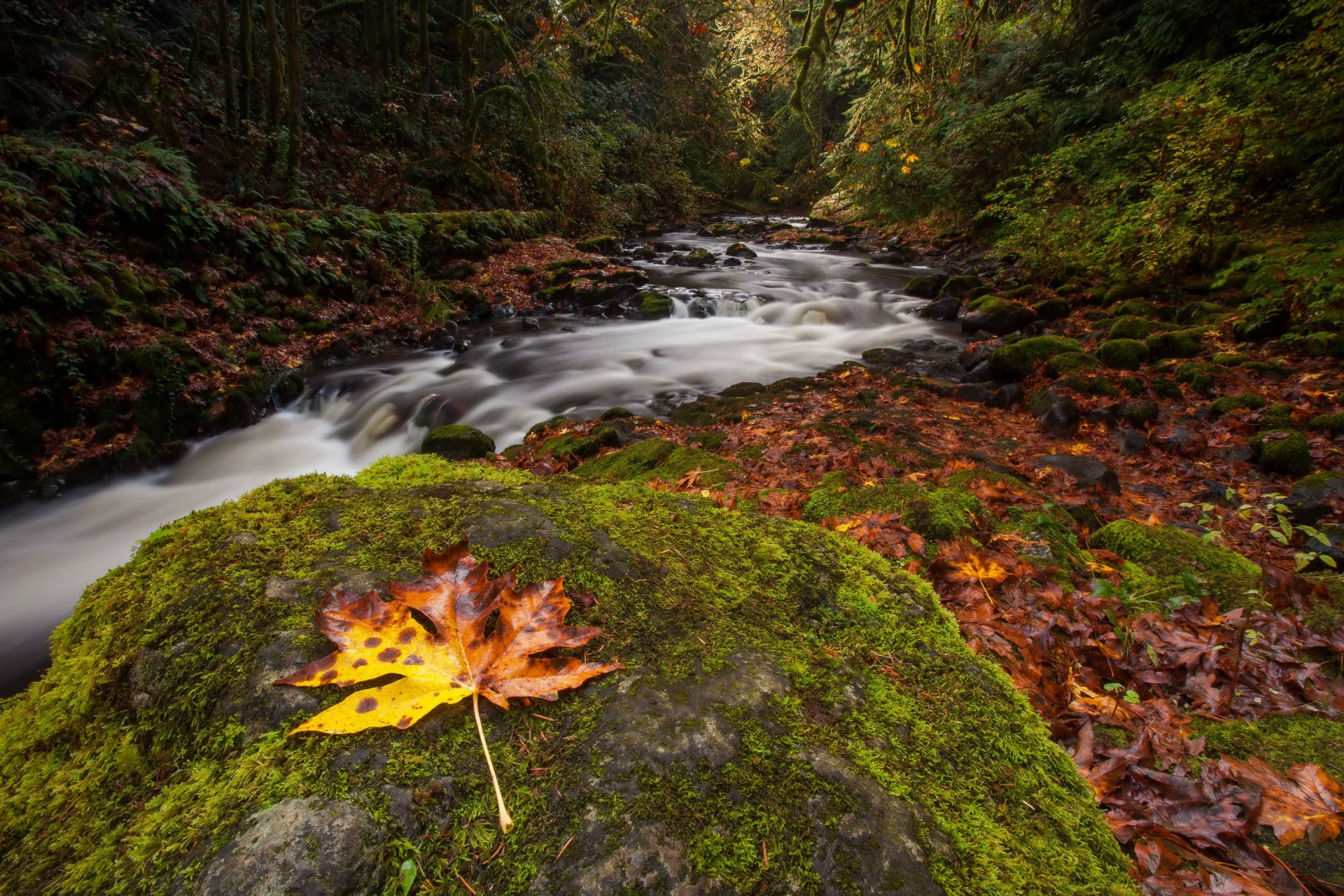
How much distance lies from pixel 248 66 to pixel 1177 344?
57.2ft

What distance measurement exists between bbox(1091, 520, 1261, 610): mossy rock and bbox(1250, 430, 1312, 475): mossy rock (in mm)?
2635

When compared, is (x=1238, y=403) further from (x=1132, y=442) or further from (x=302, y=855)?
(x=302, y=855)

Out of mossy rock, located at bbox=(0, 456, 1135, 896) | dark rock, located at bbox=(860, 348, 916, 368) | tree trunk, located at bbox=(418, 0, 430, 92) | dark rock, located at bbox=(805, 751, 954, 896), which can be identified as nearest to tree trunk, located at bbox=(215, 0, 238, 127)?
tree trunk, located at bbox=(418, 0, 430, 92)

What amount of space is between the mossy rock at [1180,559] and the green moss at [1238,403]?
3.70 m

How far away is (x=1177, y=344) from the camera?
23.6 feet

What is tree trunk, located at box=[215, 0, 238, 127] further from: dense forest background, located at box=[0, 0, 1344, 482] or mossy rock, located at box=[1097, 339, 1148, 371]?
mossy rock, located at box=[1097, 339, 1148, 371]

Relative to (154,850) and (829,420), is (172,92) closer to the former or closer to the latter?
(829,420)

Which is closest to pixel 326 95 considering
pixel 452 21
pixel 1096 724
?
pixel 452 21

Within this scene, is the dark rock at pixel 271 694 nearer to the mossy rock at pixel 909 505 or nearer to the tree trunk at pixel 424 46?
the mossy rock at pixel 909 505

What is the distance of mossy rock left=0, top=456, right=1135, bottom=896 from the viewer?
779 millimetres

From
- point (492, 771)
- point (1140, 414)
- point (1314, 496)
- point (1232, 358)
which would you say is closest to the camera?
point (492, 771)

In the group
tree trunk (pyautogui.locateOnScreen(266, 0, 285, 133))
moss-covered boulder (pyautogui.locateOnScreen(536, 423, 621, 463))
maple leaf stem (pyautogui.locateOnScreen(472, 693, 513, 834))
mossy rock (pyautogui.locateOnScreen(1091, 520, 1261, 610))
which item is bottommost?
mossy rock (pyautogui.locateOnScreen(1091, 520, 1261, 610))

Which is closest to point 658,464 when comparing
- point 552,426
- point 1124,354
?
point 552,426

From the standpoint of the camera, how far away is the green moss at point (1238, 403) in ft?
19.4
